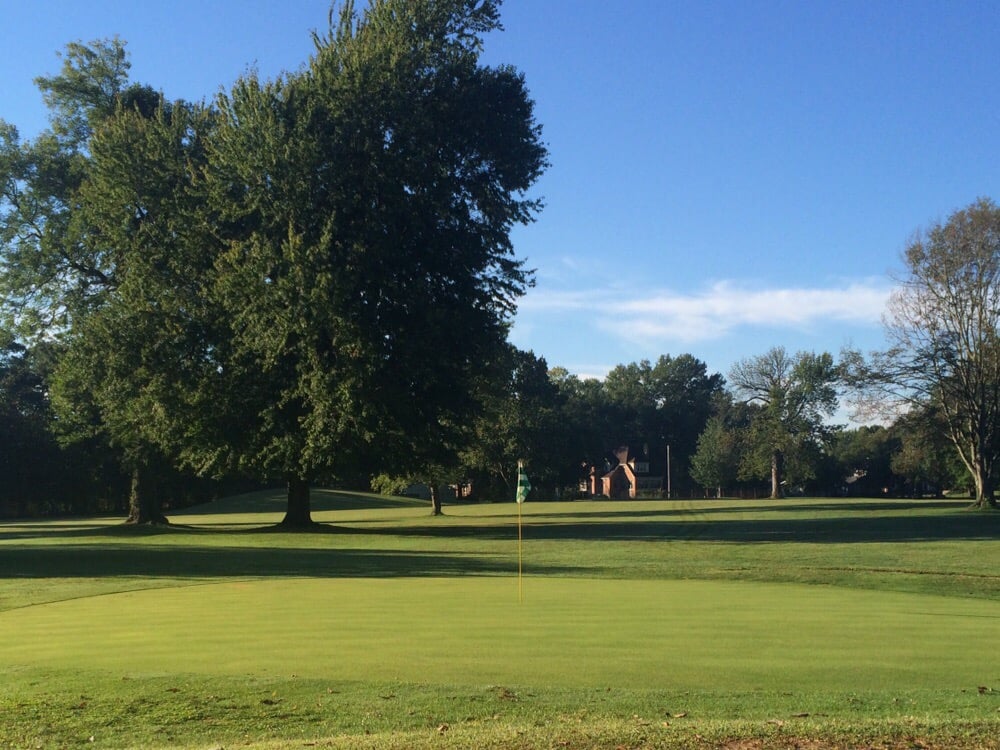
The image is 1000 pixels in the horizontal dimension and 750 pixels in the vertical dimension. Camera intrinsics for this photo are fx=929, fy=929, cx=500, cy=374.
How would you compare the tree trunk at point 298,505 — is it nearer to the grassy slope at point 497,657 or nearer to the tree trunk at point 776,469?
the grassy slope at point 497,657

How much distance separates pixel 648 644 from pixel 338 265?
2669 centimetres

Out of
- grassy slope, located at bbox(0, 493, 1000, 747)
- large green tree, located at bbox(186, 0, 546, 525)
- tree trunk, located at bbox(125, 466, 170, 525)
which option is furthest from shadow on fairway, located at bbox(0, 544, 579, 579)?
tree trunk, located at bbox(125, 466, 170, 525)

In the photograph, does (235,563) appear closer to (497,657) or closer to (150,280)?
(150,280)

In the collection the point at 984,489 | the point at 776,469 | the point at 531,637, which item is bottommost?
the point at 531,637

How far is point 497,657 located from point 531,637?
1.36 m

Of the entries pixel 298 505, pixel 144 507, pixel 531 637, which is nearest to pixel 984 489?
pixel 298 505

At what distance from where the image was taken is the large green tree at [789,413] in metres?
101

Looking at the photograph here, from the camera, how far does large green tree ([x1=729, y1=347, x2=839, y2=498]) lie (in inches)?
3976

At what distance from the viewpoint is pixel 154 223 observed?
39531mm

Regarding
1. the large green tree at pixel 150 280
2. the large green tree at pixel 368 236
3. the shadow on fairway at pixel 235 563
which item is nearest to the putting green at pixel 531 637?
the shadow on fairway at pixel 235 563

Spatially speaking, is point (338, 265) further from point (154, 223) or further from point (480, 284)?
point (154, 223)

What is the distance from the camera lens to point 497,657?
10.3m

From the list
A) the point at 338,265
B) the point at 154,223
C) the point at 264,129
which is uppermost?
the point at 264,129

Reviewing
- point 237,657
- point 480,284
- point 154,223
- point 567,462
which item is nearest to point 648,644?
point 237,657
